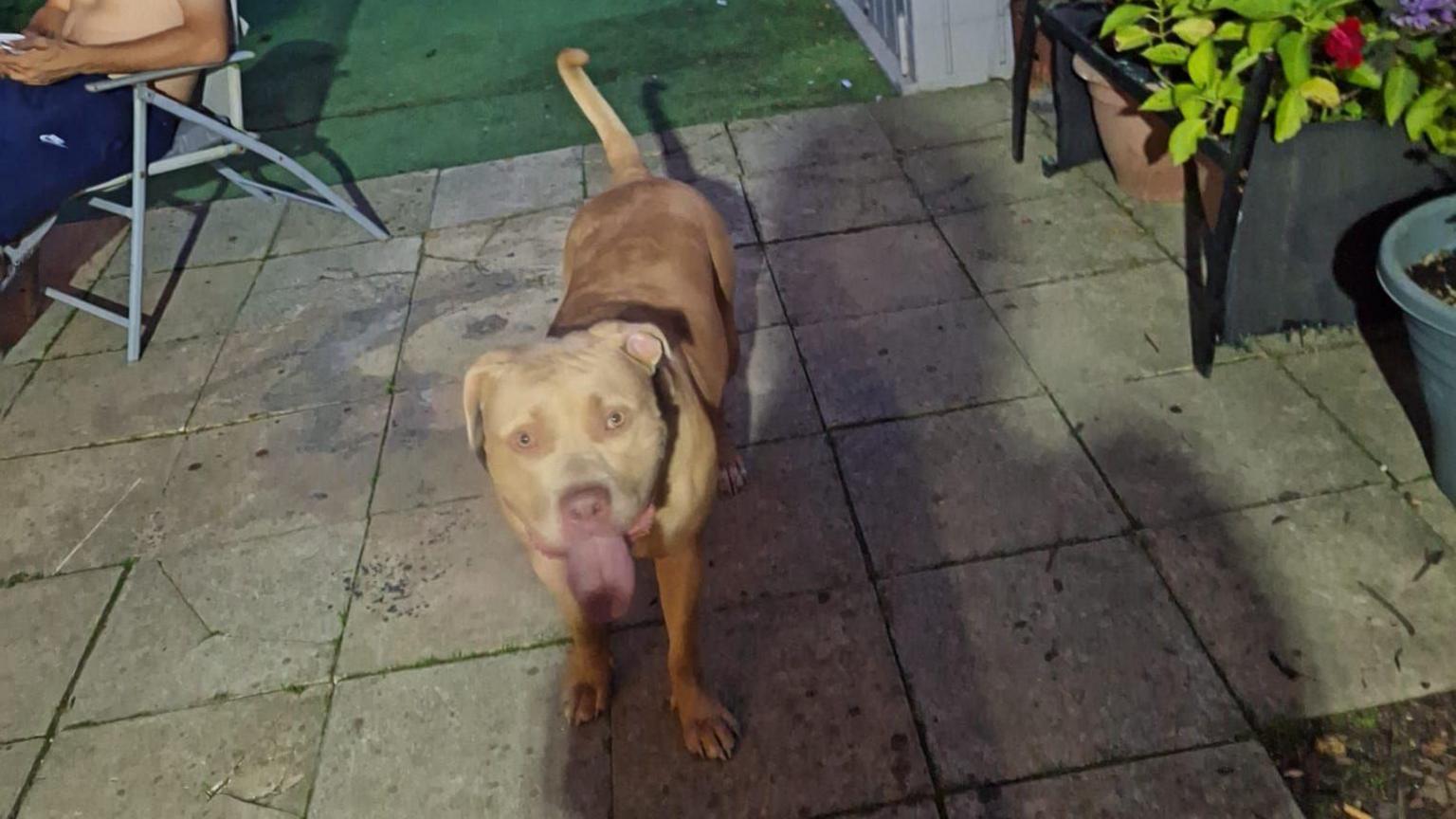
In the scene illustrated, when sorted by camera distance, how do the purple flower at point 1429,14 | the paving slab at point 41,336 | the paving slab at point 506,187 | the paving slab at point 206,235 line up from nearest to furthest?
1. the purple flower at point 1429,14
2. the paving slab at point 41,336
3. the paving slab at point 206,235
4. the paving slab at point 506,187

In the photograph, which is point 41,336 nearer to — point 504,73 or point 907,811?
point 504,73

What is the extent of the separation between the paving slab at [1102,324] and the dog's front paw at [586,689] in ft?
5.59

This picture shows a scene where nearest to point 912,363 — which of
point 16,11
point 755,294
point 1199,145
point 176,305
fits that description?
point 755,294

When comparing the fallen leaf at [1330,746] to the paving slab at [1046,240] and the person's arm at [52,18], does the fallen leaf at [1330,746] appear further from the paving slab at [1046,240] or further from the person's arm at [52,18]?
the person's arm at [52,18]

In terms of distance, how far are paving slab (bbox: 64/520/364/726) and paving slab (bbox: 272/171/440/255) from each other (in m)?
2.02

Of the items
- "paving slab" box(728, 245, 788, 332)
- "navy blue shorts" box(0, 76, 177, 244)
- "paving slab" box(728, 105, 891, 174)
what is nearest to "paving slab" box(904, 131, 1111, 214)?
"paving slab" box(728, 105, 891, 174)

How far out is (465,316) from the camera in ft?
13.1

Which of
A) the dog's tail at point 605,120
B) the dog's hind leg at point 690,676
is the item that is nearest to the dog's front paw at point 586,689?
the dog's hind leg at point 690,676

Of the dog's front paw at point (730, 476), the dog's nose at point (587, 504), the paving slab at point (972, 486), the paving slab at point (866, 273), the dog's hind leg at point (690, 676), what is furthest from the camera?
the paving slab at point (866, 273)

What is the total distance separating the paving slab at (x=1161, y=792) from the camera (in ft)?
6.79

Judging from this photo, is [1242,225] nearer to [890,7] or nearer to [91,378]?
[890,7]

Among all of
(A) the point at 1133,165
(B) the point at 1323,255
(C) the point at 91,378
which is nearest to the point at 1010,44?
(A) the point at 1133,165

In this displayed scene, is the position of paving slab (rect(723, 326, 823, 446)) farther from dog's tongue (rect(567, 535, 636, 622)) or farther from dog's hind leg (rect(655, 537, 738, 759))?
dog's tongue (rect(567, 535, 636, 622))

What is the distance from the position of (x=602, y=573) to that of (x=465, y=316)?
241 centimetres
